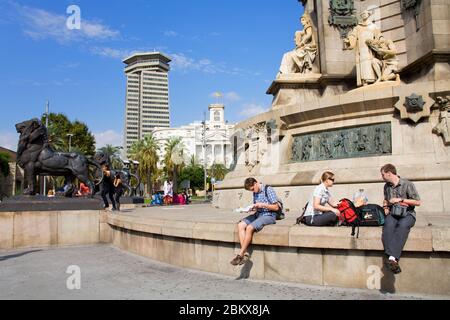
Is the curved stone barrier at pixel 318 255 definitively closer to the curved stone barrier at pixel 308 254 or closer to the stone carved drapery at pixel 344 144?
the curved stone barrier at pixel 308 254

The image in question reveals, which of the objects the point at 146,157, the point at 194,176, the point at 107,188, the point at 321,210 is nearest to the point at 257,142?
the point at 107,188

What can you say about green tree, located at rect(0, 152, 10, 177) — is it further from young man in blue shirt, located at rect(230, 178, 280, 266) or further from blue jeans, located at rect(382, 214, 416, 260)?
blue jeans, located at rect(382, 214, 416, 260)

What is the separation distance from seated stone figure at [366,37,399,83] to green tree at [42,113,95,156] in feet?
156

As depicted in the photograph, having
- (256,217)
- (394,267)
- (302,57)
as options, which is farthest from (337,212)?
(302,57)

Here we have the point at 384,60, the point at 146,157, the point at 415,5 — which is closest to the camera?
the point at 384,60

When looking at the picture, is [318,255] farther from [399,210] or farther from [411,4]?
[411,4]

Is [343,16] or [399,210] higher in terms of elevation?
[343,16]

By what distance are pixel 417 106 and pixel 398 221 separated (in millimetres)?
4930

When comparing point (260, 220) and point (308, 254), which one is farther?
point (260, 220)

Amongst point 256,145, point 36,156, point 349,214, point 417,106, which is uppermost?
point 417,106

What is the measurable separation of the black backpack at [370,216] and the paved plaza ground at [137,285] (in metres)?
0.90

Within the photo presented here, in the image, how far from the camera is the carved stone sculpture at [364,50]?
1149 cm

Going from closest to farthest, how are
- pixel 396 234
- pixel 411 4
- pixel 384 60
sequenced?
Answer: pixel 396 234, pixel 384 60, pixel 411 4

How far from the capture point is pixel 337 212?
5570mm
